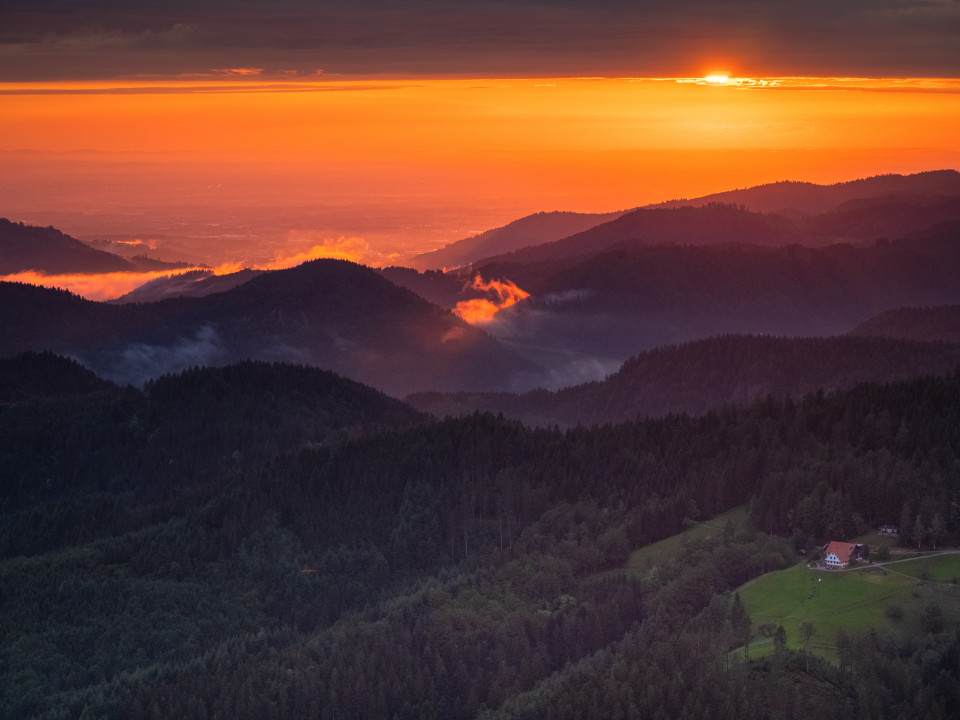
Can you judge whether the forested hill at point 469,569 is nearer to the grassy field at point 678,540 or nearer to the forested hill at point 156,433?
the forested hill at point 156,433

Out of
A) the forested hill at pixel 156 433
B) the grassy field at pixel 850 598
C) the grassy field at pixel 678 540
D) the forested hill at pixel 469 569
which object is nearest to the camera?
the forested hill at pixel 469 569

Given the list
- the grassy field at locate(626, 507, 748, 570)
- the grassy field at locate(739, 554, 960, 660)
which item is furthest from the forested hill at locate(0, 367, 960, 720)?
the grassy field at locate(739, 554, 960, 660)

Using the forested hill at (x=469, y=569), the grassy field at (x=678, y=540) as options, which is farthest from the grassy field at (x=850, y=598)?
the grassy field at (x=678, y=540)


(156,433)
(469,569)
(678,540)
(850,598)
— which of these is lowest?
(469,569)

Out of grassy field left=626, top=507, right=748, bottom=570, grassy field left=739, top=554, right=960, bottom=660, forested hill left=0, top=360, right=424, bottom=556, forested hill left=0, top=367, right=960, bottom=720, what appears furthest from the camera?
forested hill left=0, top=360, right=424, bottom=556

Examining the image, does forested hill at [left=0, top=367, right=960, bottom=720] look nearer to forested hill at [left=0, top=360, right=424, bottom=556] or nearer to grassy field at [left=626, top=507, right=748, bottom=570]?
forested hill at [left=0, top=360, right=424, bottom=556]

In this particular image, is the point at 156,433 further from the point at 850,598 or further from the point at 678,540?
the point at 850,598

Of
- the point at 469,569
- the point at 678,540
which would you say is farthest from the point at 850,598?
the point at 469,569
